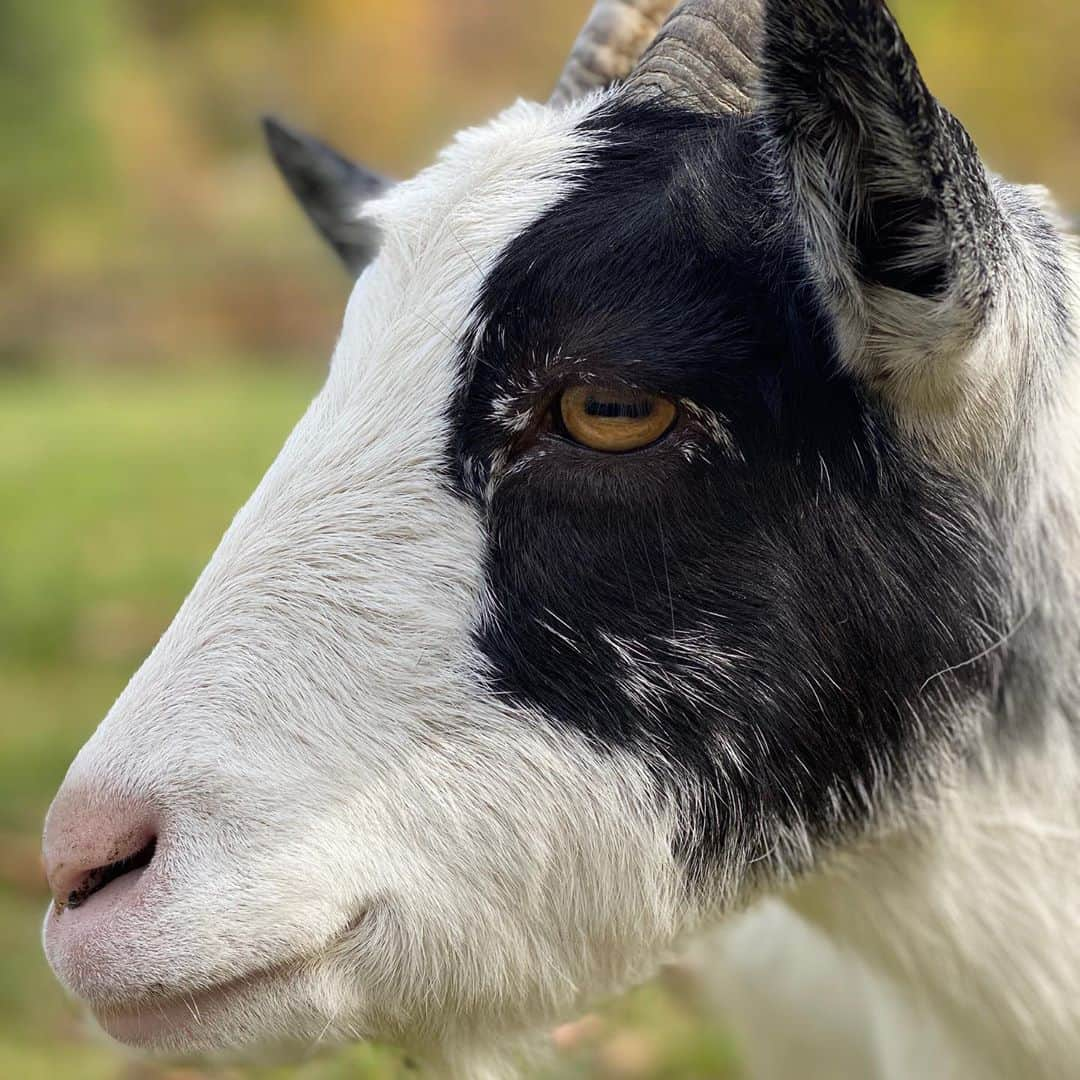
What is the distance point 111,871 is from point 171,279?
33.6 metres

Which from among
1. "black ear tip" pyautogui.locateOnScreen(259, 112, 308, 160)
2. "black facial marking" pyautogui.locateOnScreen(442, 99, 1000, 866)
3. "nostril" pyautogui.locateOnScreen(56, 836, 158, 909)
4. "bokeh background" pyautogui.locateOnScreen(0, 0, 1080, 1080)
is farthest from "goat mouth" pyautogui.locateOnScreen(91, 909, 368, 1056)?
"black ear tip" pyautogui.locateOnScreen(259, 112, 308, 160)

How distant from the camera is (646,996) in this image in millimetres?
5074

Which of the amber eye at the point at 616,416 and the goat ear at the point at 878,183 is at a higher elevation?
the goat ear at the point at 878,183

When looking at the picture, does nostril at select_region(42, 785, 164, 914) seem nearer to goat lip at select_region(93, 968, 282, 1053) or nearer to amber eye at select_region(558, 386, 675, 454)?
goat lip at select_region(93, 968, 282, 1053)

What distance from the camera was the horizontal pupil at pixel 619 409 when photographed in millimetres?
2199

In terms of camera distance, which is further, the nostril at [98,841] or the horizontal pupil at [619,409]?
the horizontal pupil at [619,409]

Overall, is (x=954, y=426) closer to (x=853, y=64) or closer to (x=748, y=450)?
(x=748, y=450)

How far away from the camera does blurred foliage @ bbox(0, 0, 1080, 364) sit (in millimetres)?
27922

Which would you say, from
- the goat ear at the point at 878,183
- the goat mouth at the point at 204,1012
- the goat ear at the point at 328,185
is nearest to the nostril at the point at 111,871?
the goat mouth at the point at 204,1012

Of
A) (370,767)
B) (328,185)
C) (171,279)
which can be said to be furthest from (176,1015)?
(171,279)

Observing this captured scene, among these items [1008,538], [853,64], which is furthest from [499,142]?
[1008,538]

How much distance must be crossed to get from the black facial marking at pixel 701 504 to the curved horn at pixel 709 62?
0.16 meters

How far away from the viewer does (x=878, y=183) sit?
212 cm

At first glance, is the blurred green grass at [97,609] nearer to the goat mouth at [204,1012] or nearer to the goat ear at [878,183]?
the goat mouth at [204,1012]
